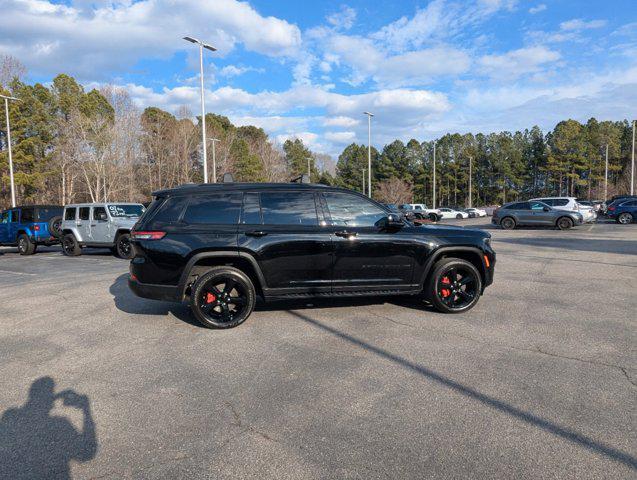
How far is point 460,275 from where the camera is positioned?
6.03m

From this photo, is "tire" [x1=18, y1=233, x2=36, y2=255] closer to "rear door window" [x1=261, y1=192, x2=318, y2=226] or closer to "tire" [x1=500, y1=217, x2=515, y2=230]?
"rear door window" [x1=261, y1=192, x2=318, y2=226]

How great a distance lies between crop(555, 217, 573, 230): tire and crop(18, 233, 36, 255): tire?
79.2ft

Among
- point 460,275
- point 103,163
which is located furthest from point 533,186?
point 460,275

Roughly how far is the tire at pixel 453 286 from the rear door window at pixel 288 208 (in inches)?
73.0

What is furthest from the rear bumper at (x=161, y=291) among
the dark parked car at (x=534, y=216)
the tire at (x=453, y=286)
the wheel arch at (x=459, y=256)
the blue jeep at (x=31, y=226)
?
the dark parked car at (x=534, y=216)

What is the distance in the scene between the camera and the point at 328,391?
3.60 meters

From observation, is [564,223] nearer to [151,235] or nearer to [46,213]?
[151,235]

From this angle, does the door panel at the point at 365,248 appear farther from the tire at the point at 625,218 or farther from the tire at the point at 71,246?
the tire at the point at 625,218

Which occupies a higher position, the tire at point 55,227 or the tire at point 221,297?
the tire at point 55,227

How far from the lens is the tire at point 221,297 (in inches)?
210

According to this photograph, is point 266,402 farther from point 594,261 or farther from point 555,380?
point 594,261

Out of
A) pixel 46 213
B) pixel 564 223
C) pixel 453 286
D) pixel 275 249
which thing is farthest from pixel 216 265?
pixel 564 223

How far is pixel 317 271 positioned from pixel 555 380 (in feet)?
9.46

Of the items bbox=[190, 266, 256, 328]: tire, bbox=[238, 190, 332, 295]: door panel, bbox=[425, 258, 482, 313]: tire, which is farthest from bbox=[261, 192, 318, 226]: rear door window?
bbox=[425, 258, 482, 313]: tire
